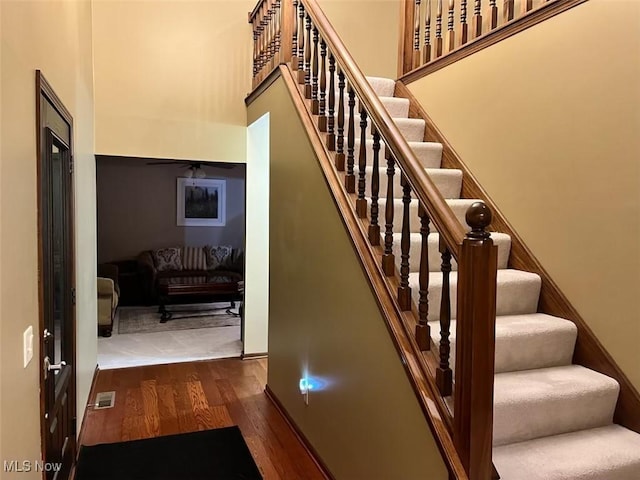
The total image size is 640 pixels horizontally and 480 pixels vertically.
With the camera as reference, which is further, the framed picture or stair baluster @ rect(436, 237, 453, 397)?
the framed picture

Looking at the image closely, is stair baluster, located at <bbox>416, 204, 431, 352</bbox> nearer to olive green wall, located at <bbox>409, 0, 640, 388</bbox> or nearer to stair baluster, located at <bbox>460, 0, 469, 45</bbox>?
olive green wall, located at <bbox>409, 0, 640, 388</bbox>

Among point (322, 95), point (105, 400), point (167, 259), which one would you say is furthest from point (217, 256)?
point (322, 95)

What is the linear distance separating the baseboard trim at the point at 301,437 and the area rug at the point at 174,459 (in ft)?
1.11

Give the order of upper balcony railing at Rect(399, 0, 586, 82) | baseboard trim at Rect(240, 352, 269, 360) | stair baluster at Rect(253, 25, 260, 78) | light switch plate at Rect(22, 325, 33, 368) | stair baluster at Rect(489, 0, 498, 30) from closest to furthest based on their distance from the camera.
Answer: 1. light switch plate at Rect(22, 325, 33, 368)
2. upper balcony railing at Rect(399, 0, 586, 82)
3. stair baluster at Rect(489, 0, 498, 30)
4. stair baluster at Rect(253, 25, 260, 78)
5. baseboard trim at Rect(240, 352, 269, 360)

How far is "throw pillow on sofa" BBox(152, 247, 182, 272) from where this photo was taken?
7750 mm

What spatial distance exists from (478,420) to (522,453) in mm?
495

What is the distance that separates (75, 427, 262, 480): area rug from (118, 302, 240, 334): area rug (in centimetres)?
312

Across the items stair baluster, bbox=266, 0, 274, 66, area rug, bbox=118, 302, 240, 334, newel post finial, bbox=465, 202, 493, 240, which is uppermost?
stair baluster, bbox=266, 0, 274, 66

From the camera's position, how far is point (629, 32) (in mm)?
2070

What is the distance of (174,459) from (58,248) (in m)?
1.43

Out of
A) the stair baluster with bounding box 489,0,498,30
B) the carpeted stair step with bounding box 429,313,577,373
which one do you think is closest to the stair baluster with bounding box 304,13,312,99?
the stair baluster with bounding box 489,0,498,30

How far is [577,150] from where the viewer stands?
2.32 meters

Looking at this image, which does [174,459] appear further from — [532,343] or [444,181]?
[444,181]

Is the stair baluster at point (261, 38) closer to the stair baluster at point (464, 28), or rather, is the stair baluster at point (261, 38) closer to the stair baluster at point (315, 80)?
the stair baluster at point (315, 80)
